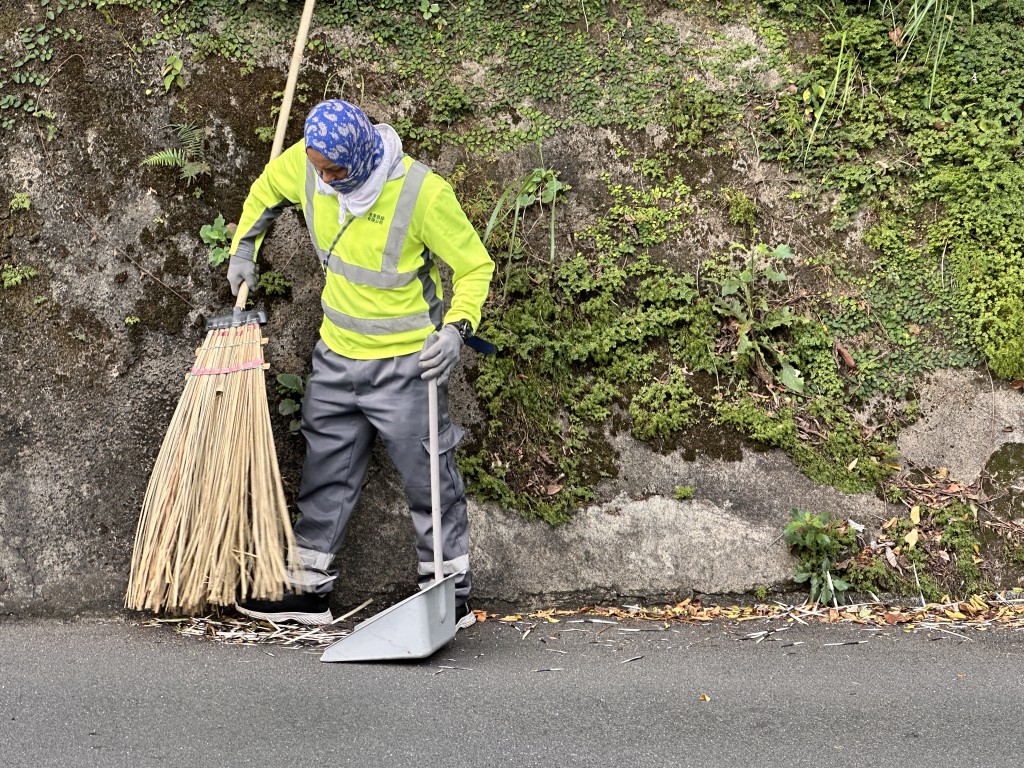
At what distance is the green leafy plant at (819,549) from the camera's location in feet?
13.6

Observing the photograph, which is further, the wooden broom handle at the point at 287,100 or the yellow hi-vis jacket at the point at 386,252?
the wooden broom handle at the point at 287,100

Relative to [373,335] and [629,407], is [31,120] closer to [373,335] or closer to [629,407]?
[373,335]

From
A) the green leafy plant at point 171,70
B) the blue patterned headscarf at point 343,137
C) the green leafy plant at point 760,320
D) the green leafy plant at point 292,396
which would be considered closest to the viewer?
the blue patterned headscarf at point 343,137

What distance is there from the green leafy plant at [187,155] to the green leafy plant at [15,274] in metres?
0.67

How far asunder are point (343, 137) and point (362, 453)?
1.27 metres

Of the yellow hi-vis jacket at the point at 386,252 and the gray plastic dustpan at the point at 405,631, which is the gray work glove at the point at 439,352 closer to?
the yellow hi-vis jacket at the point at 386,252

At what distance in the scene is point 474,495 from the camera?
4.30 m

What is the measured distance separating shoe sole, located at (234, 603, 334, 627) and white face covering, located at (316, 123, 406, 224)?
159 centimetres

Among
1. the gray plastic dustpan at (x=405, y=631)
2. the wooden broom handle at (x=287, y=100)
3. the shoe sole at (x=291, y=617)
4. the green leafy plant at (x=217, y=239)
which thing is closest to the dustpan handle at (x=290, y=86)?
the wooden broom handle at (x=287, y=100)

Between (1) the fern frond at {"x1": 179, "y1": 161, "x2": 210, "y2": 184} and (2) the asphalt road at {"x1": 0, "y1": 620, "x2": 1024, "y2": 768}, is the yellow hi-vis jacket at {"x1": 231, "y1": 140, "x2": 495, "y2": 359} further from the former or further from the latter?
(2) the asphalt road at {"x1": 0, "y1": 620, "x2": 1024, "y2": 768}

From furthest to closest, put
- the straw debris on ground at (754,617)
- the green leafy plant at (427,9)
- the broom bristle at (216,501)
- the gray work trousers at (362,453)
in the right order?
the green leafy plant at (427,9) < the straw debris on ground at (754,617) < the gray work trousers at (362,453) < the broom bristle at (216,501)

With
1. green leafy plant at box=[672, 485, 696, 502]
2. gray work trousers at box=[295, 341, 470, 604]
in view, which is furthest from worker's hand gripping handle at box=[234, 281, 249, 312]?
green leafy plant at box=[672, 485, 696, 502]

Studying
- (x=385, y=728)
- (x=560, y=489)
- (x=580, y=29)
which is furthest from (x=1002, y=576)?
(x=580, y=29)

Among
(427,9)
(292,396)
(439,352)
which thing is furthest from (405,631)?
(427,9)
